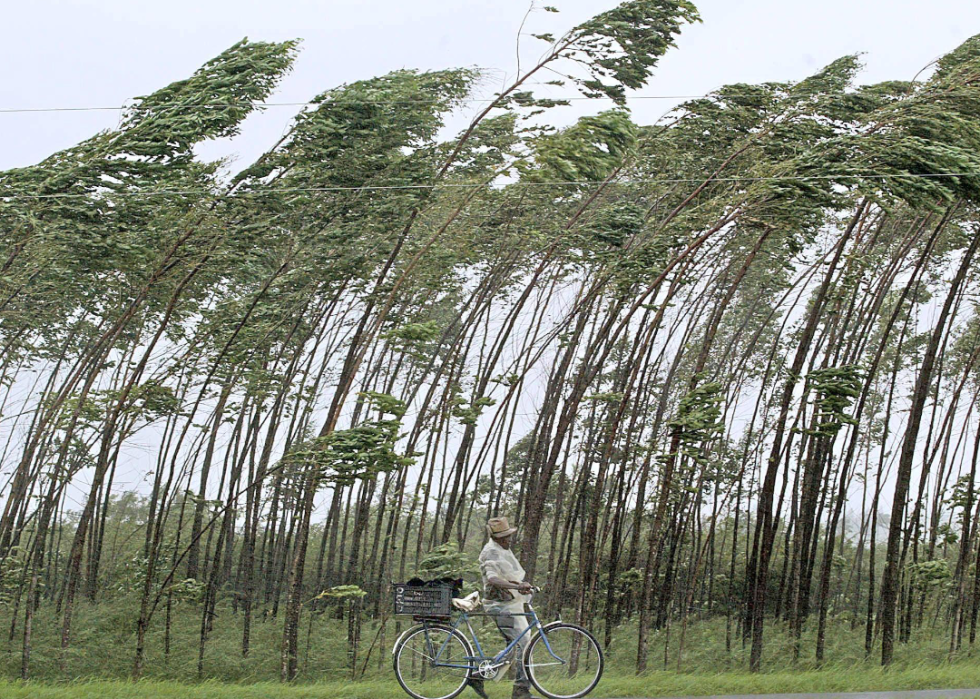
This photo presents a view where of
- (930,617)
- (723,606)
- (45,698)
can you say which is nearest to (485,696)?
(45,698)

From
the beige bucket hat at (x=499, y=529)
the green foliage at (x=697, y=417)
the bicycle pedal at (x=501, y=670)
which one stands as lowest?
the bicycle pedal at (x=501, y=670)

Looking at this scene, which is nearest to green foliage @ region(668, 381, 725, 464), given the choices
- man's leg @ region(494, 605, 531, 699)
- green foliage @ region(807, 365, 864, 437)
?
green foliage @ region(807, 365, 864, 437)

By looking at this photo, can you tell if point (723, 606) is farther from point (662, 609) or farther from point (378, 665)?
point (378, 665)

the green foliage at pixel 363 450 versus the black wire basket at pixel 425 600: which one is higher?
the green foliage at pixel 363 450

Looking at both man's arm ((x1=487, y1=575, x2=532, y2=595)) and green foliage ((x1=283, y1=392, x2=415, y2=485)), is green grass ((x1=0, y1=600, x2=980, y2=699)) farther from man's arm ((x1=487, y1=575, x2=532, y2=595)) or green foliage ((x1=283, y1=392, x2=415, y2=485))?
man's arm ((x1=487, y1=575, x2=532, y2=595))

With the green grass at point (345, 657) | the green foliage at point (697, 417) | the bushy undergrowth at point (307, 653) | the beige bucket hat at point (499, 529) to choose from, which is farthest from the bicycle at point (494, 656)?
the bushy undergrowth at point (307, 653)

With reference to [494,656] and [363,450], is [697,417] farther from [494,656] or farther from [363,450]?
[494,656]

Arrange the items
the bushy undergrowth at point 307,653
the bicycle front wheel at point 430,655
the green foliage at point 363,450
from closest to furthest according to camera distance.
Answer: the bicycle front wheel at point 430,655 → the green foliage at point 363,450 → the bushy undergrowth at point 307,653

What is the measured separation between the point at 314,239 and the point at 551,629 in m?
7.08

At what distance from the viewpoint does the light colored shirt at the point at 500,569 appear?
616 centimetres

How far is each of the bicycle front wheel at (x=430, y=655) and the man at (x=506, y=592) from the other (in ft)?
0.58

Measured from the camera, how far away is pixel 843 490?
1435 cm

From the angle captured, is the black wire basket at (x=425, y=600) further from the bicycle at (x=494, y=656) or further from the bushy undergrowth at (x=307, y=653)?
the bushy undergrowth at (x=307, y=653)

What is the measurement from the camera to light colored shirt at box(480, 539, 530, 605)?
6156mm
